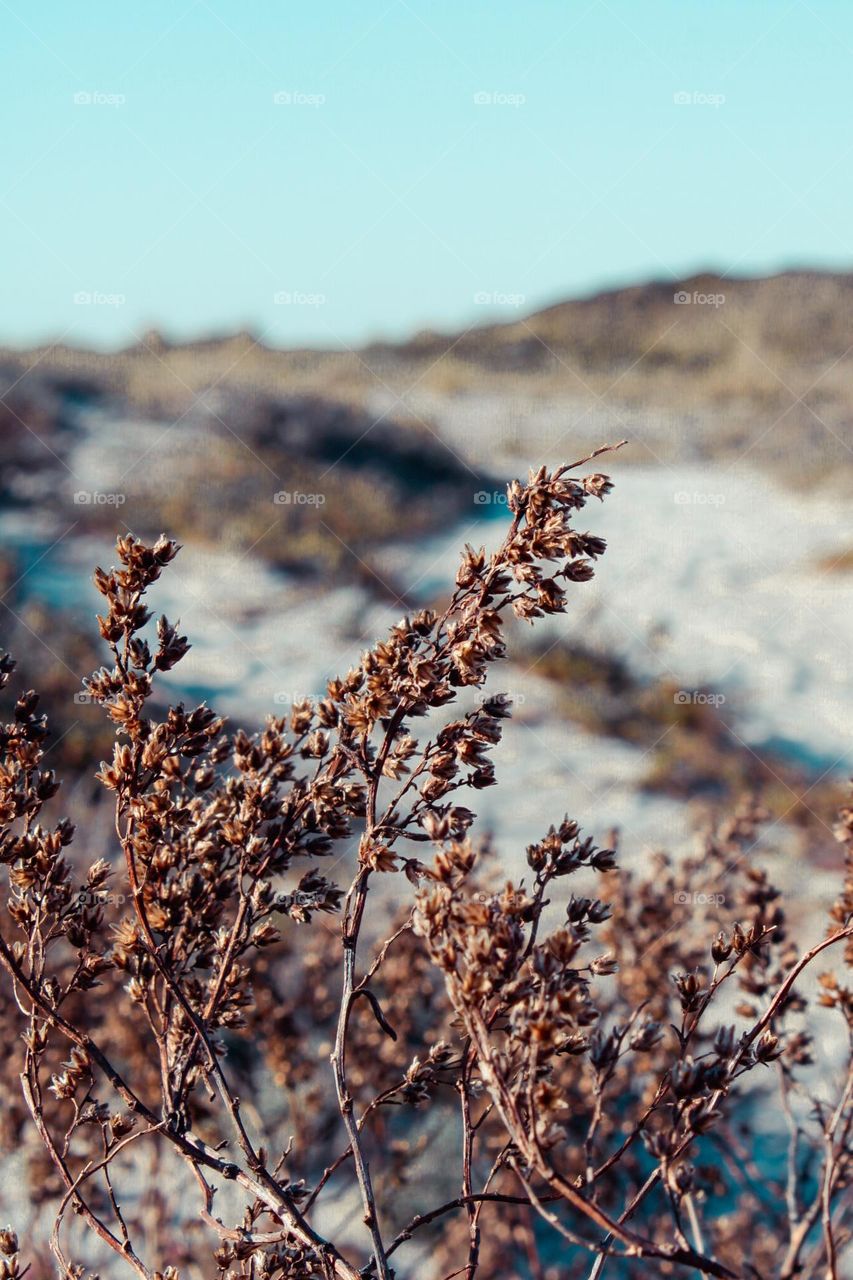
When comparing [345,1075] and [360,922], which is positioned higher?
[360,922]

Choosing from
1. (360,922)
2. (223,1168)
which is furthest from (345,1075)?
(360,922)

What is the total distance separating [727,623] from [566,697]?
3.44m

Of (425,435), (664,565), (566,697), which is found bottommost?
(566,697)

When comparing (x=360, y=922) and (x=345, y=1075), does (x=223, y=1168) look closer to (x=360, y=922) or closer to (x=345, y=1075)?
(x=345, y=1075)

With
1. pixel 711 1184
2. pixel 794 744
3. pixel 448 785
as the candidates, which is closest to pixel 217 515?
pixel 794 744

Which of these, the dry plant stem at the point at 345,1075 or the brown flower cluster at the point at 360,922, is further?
the dry plant stem at the point at 345,1075

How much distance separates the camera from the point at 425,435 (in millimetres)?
20406

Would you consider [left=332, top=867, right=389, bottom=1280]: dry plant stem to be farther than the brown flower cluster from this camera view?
Yes

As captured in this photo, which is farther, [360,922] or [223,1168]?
[360,922]

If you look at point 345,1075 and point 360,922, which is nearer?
point 345,1075

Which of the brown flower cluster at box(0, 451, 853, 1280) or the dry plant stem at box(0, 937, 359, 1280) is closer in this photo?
the brown flower cluster at box(0, 451, 853, 1280)

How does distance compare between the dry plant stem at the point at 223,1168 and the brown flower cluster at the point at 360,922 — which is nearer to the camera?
the brown flower cluster at the point at 360,922

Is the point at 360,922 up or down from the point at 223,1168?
up

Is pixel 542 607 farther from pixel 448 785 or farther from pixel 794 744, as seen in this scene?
pixel 794 744
